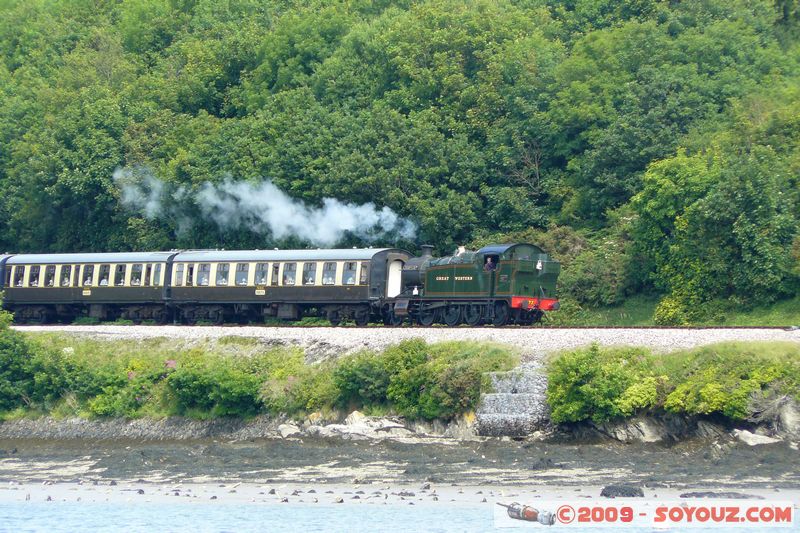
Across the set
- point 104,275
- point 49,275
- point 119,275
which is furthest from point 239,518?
point 49,275

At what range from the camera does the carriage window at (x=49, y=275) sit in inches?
1769

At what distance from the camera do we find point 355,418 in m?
28.7

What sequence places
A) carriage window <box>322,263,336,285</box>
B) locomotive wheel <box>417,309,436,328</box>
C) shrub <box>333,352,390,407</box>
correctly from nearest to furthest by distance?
shrub <box>333,352,390,407</box> < locomotive wheel <box>417,309,436,328</box> < carriage window <box>322,263,336,285</box>

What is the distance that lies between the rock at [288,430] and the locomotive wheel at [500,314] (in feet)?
28.0

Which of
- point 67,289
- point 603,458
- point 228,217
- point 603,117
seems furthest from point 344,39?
point 603,458

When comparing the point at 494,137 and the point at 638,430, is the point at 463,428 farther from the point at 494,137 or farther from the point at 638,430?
the point at 494,137

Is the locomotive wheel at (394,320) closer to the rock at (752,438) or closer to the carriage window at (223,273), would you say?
the carriage window at (223,273)

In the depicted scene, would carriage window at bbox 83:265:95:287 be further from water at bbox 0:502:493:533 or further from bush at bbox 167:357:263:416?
water at bbox 0:502:493:533

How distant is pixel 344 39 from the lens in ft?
212

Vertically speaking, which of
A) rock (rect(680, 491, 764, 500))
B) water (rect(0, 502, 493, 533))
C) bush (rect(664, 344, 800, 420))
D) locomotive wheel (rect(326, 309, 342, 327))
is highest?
locomotive wheel (rect(326, 309, 342, 327))

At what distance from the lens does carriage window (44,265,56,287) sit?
44.9 m

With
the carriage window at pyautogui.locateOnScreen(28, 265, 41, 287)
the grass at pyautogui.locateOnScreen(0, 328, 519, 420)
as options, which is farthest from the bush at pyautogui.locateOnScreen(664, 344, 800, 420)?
the carriage window at pyautogui.locateOnScreen(28, 265, 41, 287)

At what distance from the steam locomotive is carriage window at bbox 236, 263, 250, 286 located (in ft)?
0.12

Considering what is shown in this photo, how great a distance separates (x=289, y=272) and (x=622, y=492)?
21.5 m
